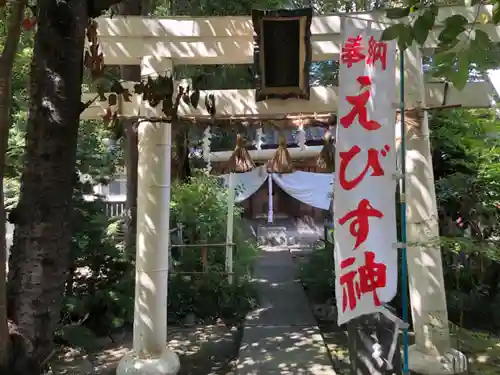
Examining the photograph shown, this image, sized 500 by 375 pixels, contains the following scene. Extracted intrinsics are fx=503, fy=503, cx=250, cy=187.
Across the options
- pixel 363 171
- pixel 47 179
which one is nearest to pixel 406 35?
pixel 363 171

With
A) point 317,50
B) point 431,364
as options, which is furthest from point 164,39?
point 431,364

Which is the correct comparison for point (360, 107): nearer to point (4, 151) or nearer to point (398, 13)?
point (398, 13)

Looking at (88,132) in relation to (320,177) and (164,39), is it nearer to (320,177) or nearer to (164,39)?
(164,39)

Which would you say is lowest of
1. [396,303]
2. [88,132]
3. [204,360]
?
[204,360]

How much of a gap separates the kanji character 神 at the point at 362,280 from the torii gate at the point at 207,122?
210 centimetres

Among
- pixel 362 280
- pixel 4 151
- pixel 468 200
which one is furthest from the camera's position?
pixel 468 200

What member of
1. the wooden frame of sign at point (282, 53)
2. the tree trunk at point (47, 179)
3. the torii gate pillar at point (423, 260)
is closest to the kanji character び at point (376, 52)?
the wooden frame of sign at point (282, 53)

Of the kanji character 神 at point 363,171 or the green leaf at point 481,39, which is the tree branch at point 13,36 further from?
the kanji character 神 at point 363,171

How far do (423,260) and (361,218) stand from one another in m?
2.23

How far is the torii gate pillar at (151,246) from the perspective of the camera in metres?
5.30

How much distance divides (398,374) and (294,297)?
5.11m

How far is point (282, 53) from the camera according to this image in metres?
5.08

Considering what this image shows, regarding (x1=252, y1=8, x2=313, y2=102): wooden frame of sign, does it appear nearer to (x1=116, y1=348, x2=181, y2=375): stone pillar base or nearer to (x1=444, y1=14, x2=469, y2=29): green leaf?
(x1=116, y1=348, x2=181, y2=375): stone pillar base

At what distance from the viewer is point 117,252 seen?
24.7 ft
